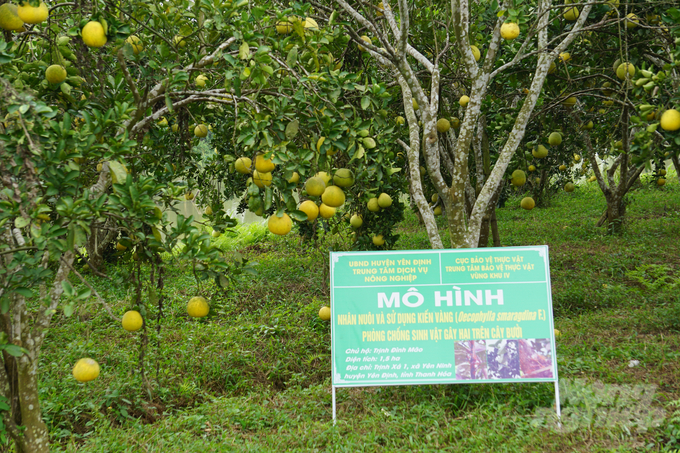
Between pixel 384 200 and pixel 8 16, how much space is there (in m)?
2.74

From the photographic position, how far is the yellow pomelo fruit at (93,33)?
7.34 ft

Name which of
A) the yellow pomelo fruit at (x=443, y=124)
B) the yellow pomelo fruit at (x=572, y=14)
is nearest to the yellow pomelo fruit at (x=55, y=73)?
the yellow pomelo fruit at (x=443, y=124)

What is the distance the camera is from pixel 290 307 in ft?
17.0

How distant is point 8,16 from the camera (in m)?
2.23

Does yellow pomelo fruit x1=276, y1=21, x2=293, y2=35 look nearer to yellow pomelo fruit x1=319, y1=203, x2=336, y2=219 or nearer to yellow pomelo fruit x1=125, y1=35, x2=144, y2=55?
yellow pomelo fruit x1=125, y1=35, x2=144, y2=55

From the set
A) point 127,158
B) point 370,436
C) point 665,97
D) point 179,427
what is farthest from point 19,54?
point 665,97

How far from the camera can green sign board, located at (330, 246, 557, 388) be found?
2.94 m

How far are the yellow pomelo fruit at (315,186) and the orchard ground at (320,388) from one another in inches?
28.2

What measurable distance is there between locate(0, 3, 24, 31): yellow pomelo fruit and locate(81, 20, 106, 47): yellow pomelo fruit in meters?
0.29

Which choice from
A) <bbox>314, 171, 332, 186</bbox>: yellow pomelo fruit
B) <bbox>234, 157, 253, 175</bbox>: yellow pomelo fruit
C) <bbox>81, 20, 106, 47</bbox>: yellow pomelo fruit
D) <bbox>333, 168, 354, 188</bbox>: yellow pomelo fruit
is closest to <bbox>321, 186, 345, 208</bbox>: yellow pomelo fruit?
<bbox>314, 171, 332, 186</bbox>: yellow pomelo fruit

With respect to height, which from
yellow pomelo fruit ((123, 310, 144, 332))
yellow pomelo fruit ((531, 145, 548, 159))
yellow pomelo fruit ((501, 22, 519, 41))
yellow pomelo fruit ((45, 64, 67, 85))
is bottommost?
yellow pomelo fruit ((123, 310, 144, 332))

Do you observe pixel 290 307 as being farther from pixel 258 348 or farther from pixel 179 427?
pixel 179 427

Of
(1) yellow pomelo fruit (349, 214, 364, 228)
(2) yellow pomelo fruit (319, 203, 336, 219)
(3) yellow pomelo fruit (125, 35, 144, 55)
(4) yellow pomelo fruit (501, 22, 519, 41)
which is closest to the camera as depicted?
(2) yellow pomelo fruit (319, 203, 336, 219)

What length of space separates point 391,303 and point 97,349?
2599 mm
